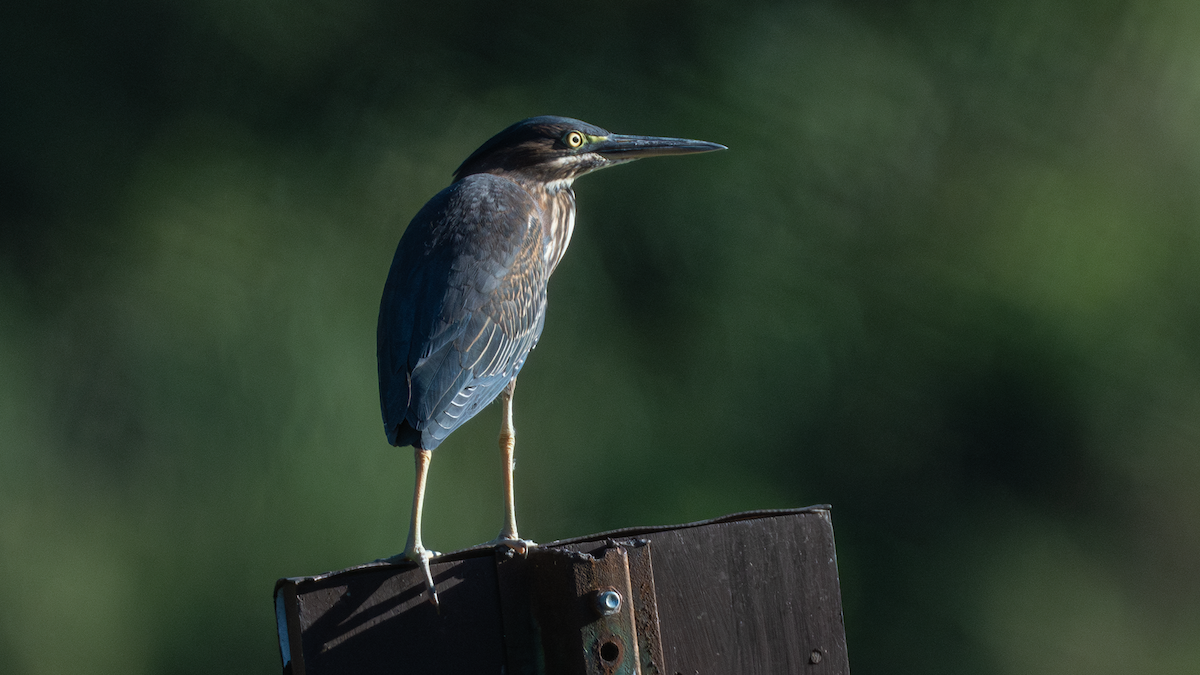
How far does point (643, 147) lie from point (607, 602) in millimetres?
1613

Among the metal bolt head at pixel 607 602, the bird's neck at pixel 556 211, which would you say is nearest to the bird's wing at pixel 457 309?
the bird's neck at pixel 556 211

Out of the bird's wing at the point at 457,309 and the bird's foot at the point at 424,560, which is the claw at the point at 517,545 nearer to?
the bird's foot at the point at 424,560

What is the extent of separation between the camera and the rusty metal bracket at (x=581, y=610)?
1489 millimetres

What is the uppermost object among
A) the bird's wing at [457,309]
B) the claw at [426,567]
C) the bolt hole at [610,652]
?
the bird's wing at [457,309]

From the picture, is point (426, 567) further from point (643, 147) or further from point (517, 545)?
point (643, 147)

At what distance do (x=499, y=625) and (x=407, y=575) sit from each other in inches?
5.6

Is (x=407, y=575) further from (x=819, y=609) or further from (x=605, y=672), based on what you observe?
(x=819, y=609)

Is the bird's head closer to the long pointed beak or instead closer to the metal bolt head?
the long pointed beak

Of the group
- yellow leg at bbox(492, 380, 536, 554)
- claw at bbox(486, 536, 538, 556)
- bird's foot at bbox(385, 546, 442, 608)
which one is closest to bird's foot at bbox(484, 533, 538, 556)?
claw at bbox(486, 536, 538, 556)

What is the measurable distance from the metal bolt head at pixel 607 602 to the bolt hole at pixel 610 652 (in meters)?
0.05

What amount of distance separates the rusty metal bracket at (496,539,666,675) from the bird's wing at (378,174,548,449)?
0.41m

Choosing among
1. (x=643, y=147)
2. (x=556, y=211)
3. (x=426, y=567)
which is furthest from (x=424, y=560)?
(x=643, y=147)

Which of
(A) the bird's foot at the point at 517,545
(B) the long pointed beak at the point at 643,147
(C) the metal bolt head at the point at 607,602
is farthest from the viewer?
(B) the long pointed beak at the point at 643,147

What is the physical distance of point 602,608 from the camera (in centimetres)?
147
